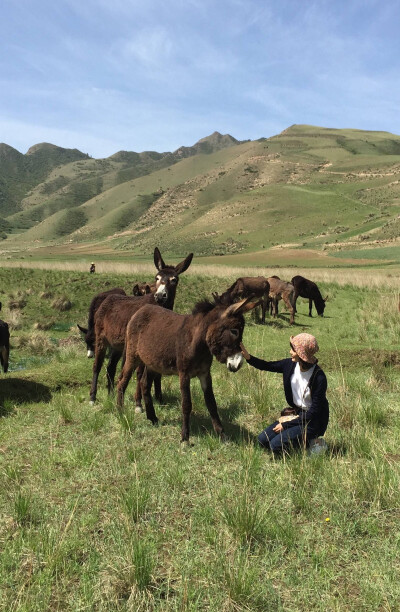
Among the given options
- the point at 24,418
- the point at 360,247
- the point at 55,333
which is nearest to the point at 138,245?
the point at 360,247

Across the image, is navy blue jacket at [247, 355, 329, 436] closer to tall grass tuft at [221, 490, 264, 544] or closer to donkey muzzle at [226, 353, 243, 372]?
donkey muzzle at [226, 353, 243, 372]

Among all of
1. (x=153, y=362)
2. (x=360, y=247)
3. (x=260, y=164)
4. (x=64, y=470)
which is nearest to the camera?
(x=64, y=470)

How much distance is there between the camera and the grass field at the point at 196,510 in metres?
2.97

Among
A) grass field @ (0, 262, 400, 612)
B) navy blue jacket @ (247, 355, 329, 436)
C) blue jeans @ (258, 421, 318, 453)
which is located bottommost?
grass field @ (0, 262, 400, 612)

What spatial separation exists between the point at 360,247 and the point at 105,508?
6732 cm

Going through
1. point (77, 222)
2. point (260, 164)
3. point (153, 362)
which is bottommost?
point (153, 362)

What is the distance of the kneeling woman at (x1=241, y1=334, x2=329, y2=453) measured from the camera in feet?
16.0

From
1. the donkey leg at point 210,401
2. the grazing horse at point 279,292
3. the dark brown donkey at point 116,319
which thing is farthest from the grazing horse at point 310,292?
the donkey leg at point 210,401

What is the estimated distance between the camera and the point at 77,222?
586ft

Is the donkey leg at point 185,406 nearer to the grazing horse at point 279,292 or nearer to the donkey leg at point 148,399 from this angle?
the donkey leg at point 148,399

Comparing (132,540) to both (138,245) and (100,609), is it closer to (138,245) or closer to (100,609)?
(100,609)

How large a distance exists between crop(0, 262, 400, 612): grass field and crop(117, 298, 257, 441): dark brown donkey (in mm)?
562

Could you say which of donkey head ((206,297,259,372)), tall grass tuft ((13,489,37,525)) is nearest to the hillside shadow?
tall grass tuft ((13,489,37,525))

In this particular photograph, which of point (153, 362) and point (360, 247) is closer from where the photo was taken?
point (153, 362)
